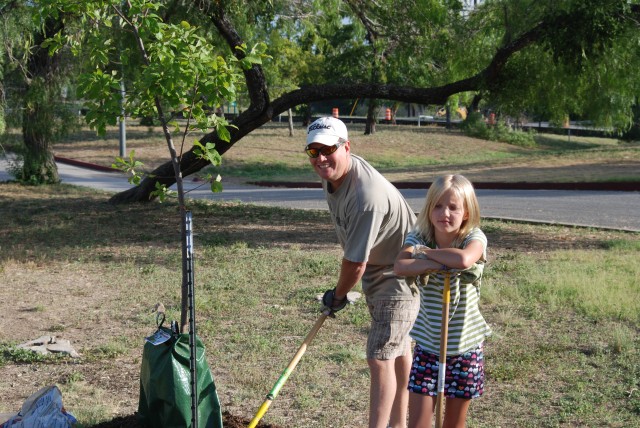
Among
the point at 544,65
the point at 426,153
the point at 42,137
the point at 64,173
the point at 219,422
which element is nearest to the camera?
the point at 219,422

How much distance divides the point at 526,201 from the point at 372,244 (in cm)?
1311

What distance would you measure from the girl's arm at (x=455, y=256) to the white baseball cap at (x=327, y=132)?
2.31 ft

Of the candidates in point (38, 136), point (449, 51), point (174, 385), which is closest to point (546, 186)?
point (449, 51)

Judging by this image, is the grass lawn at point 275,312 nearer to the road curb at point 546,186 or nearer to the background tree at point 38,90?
the background tree at point 38,90

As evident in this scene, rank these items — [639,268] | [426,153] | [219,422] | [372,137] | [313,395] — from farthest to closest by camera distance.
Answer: [372,137], [426,153], [639,268], [313,395], [219,422]

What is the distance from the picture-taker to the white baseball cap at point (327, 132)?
402cm

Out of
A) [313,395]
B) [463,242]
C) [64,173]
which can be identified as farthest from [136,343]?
[64,173]

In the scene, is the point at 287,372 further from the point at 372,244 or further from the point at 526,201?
the point at 526,201

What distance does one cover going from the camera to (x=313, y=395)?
5238mm

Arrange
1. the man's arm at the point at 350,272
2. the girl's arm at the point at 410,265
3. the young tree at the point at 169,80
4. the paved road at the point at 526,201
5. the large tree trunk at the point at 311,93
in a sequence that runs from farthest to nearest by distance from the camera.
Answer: the paved road at the point at 526,201
the large tree trunk at the point at 311,93
the young tree at the point at 169,80
the man's arm at the point at 350,272
the girl's arm at the point at 410,265

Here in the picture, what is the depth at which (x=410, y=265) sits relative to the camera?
3756 mm

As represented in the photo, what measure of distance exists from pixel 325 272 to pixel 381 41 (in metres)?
5.61

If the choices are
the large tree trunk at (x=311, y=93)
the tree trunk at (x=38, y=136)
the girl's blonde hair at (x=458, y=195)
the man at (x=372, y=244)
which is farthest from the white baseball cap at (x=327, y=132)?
the tree trunk at (x=38, y=136)

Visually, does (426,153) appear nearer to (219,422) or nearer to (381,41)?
(381,41)
